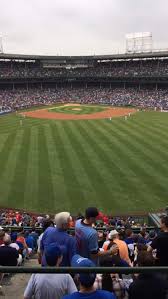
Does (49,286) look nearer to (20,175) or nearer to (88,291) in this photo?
(88,291)

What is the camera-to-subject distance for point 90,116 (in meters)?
70.6

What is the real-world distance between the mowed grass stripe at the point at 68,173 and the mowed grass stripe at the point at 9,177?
4115 millimetres

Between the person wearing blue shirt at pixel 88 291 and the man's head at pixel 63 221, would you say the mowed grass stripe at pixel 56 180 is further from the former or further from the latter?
the person wearing blue shirt at pixel 88 291

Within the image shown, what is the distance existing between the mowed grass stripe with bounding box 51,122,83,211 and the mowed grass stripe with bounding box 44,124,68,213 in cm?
30

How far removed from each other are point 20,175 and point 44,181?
2796mm

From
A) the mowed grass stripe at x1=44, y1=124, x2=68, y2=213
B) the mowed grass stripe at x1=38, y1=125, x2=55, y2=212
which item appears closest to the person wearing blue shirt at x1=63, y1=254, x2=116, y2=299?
the mowed grass stripe at x1=44, y1=124, x2=68, y2=213

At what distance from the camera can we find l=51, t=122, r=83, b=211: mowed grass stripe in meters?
28.5

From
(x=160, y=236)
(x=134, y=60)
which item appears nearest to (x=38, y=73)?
(x=134, y=60)

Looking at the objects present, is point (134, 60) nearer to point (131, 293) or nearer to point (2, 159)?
point (2, 159)

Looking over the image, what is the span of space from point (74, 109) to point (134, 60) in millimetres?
35724

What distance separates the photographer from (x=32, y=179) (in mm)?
32750

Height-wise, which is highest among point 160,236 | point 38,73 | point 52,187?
point 38,73

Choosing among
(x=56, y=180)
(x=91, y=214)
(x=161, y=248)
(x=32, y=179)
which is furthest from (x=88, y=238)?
(x=32, y=179)

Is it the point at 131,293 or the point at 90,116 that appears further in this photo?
the point at 90,116
